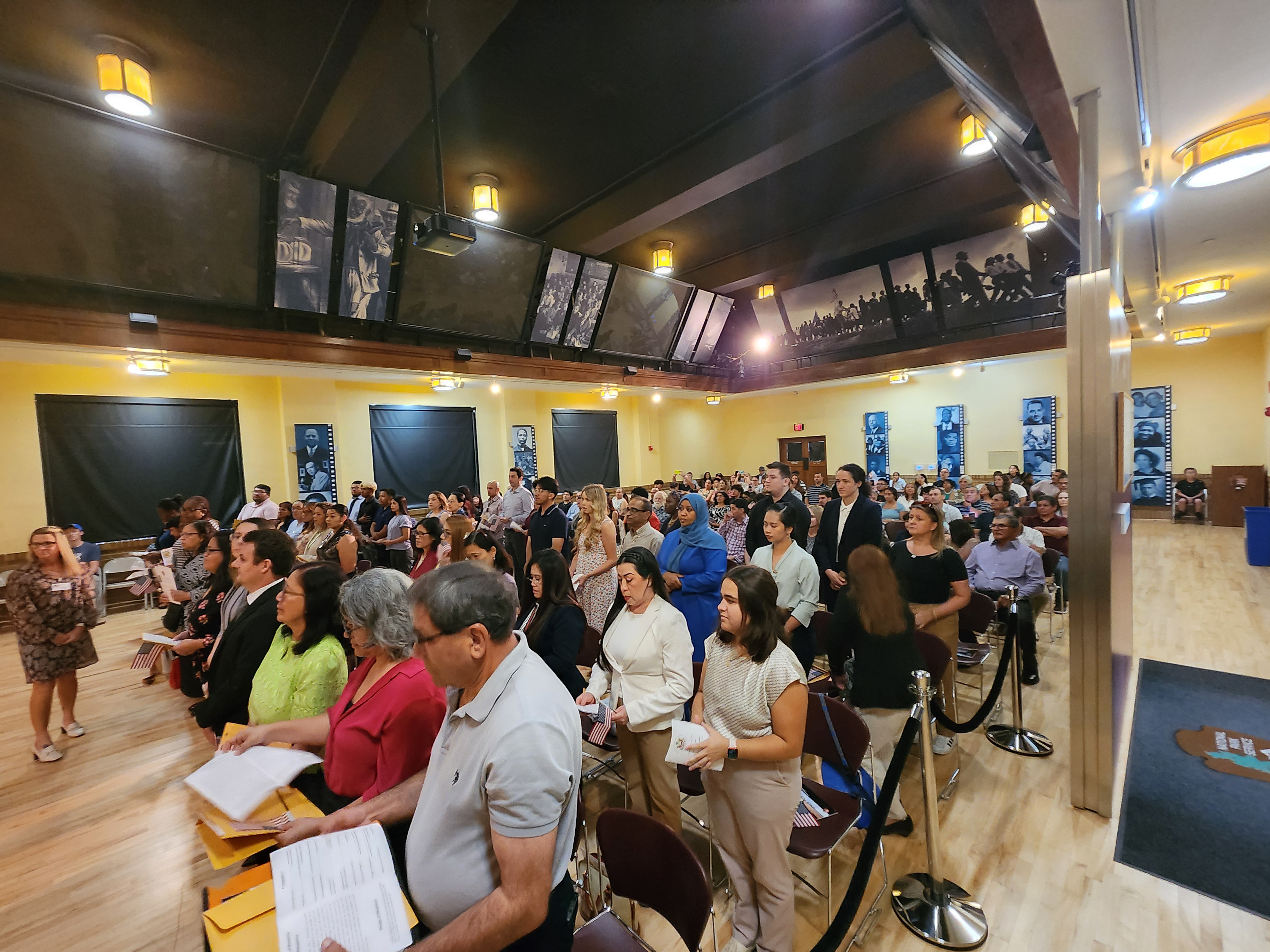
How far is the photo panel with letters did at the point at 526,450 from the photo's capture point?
11500mm

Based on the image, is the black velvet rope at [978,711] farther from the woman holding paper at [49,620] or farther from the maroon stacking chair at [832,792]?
the woman holding paper at [49,620]

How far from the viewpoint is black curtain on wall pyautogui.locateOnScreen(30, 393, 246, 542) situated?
691 centimetres

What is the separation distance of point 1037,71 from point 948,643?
10.2ft

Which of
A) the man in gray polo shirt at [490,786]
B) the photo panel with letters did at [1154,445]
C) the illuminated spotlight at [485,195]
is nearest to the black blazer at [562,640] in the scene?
the man in gray polo shirt at [490,786]

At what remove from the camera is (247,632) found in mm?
2305

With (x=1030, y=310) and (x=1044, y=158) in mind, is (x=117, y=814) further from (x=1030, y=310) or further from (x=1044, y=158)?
(x=1030, y=310)

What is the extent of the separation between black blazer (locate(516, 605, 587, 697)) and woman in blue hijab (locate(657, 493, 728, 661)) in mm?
831

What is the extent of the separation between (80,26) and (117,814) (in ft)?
16.8

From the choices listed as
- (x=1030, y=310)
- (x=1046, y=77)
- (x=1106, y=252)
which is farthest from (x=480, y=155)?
(x=1030, y=310)

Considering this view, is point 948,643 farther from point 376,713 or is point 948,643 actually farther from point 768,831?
point 376,713

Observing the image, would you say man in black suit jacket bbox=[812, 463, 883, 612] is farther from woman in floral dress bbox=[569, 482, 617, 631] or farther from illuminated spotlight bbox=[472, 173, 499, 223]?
illuminated spotlight bbox=[472, 173, 499, 223]

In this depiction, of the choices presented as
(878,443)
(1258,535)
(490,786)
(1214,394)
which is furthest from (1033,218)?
(490,786)

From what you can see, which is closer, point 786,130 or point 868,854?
point 868,854

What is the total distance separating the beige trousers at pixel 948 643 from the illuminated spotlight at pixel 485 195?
567cm
